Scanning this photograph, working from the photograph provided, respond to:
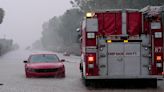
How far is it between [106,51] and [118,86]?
183cm

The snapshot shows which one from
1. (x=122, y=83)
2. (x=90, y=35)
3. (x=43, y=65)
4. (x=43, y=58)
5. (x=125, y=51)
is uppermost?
(x=90, y=35)

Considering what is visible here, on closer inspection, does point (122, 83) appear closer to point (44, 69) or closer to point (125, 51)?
point (125, 51)

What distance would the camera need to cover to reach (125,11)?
21.0m

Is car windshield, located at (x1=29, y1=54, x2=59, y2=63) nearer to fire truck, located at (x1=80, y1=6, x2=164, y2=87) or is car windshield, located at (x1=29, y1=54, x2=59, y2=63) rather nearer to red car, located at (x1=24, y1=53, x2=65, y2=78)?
red car, located at (x1=24, y1=53, x2=65, y2=78)

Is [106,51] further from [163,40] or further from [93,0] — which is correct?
[93,0]

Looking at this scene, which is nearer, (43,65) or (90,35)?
A: (90,35)

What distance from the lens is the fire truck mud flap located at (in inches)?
826

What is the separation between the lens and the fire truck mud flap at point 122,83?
20984mm

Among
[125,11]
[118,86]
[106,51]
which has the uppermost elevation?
[125,11]

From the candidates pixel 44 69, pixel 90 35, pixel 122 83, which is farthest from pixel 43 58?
pixel 90 35

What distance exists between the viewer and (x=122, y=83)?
22312 mm

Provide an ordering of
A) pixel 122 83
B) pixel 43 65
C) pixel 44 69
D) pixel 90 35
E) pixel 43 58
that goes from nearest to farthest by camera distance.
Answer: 1. pixel 90 35
2. pixel 122 83
3. pixel 44 69
4. pixel 43 65
5. pixel 43 58

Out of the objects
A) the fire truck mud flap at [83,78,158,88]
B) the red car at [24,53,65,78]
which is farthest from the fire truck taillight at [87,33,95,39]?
the red car at [24,53,65,78]

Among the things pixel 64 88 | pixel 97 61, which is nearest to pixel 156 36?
pixel 97 61
